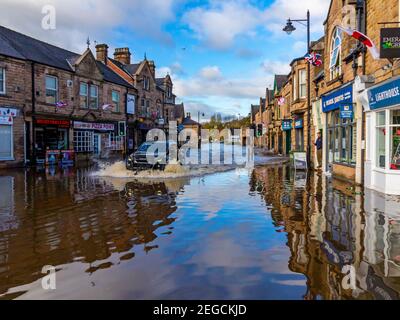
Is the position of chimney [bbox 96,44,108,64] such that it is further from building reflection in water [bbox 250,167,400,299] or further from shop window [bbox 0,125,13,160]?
building reflection in water [bbox 250,167,400,299]

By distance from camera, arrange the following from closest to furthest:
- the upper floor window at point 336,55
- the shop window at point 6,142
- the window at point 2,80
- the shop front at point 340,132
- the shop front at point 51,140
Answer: the shop front at point 340,132, the upper floor window at point 336,55, the window at point 2,80, the shop window at point 6,142, the shop front at point 51,140

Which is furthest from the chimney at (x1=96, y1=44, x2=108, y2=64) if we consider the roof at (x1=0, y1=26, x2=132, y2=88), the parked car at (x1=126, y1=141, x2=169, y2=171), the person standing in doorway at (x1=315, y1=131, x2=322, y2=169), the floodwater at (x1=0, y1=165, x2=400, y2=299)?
the floodwater at (x1=0, y1=165, x2=400, y2=299)

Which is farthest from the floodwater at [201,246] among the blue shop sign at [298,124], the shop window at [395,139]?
the blue shop sign at [298,124]

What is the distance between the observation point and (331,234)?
6707 mm

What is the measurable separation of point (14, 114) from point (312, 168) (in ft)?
59.5

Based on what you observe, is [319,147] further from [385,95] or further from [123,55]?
[123,55]

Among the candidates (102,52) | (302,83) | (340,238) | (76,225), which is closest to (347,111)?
(340,238)

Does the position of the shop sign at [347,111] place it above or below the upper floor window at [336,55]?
below

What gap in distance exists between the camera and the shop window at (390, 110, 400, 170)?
1109 centimetres

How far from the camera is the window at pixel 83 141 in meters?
28.2

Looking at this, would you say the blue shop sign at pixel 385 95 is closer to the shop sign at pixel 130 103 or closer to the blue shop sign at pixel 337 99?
the blue shop sign at pixel 337 99

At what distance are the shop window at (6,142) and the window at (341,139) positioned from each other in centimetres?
1832

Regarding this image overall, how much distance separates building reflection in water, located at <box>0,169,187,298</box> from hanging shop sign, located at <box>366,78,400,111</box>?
276 inches
